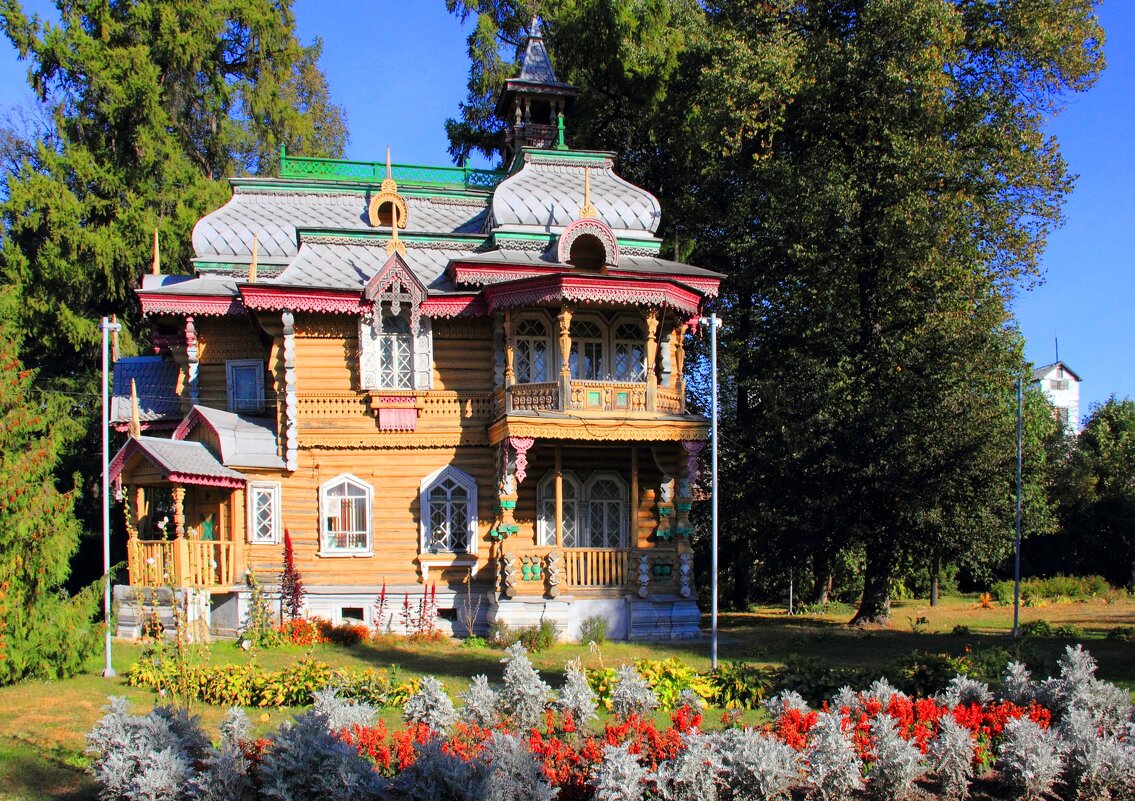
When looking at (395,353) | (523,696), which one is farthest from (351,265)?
(523,696)

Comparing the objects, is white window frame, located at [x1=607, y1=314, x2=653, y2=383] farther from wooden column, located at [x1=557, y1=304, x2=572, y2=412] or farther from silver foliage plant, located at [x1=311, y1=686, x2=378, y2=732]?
silver foliage plant, located at [x1=311, y1=686, x2=378, y2=732]

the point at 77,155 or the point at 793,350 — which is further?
the point at 77,155

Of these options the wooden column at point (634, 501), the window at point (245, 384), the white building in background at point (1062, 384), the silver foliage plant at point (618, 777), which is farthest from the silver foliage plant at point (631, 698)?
the white building in background at point (1062, 384)

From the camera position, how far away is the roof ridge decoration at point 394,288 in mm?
22312

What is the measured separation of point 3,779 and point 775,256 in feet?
73.8

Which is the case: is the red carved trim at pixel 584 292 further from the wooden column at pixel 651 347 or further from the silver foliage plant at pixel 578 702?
the silver foliage plant at pixel 578 702

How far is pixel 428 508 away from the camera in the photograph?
23219 millimetres

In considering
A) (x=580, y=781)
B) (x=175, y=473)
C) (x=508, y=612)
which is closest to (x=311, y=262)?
(x=175, y=473)

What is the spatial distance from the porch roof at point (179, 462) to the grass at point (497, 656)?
3.25m

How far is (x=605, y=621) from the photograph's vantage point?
71.8 feet

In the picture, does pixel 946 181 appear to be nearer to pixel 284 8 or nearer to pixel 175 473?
pixel 175 473

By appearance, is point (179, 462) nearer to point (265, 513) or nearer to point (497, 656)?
point (265, 513)

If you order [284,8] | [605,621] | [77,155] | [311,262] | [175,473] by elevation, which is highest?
[284,8]

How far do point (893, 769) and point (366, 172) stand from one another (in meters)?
22.0
